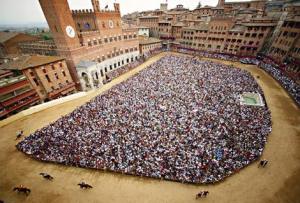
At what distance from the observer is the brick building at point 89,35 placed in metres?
27.5

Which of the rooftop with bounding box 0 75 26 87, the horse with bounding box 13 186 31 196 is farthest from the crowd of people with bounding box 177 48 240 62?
the horse with bounding box 13 186 31 196

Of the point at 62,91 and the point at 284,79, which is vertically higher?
the point at 284,79

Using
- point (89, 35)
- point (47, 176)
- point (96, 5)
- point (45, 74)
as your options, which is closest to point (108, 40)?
point (89, 35)

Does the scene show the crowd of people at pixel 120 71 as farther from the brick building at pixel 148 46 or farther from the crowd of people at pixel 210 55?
the crowd of people at pixel 210 55

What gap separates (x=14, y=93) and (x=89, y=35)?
19440 mm

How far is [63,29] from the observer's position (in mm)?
27766

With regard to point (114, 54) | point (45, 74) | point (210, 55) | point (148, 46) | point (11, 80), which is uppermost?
point (11, 80)

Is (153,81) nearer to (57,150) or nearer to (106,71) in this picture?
(106,71)

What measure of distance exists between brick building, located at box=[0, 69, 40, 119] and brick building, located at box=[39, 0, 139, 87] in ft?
29.8

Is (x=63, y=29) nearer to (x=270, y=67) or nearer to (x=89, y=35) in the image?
(x=89, y=35)

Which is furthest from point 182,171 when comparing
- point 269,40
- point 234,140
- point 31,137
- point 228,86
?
point 269,40

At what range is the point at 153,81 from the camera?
32.0m

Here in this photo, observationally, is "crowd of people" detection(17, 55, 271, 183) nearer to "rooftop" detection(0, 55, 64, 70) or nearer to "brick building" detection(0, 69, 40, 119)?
"brick building" detection(0, 69, 40, 119)

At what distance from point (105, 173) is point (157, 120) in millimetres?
9313
